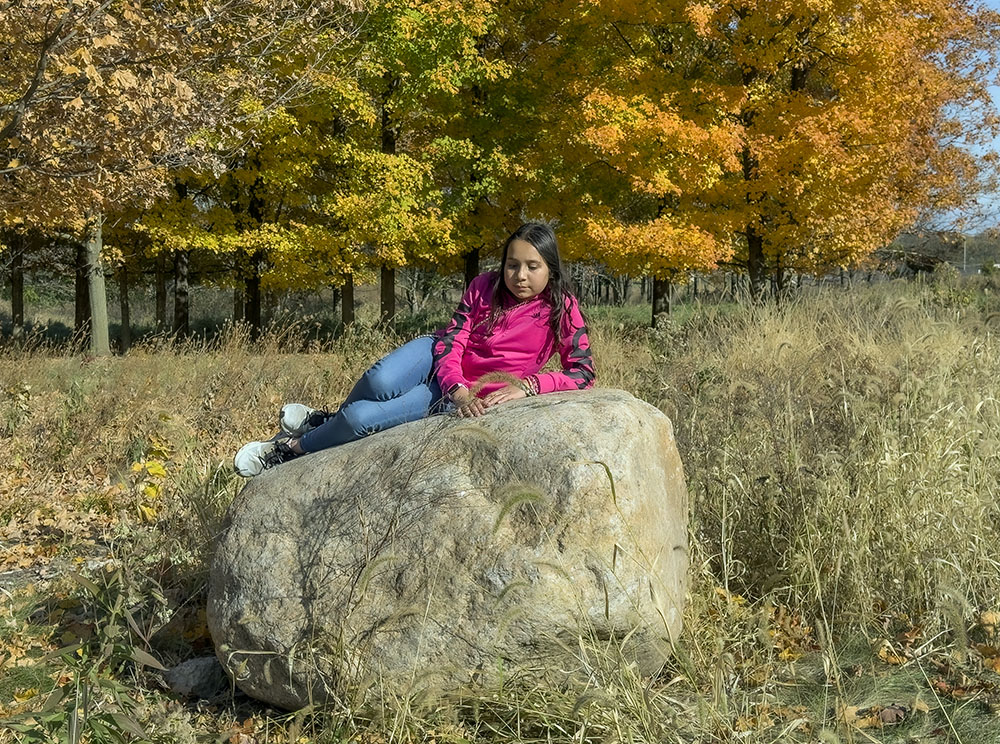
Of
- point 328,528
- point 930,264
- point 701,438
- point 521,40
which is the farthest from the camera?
point 930,264

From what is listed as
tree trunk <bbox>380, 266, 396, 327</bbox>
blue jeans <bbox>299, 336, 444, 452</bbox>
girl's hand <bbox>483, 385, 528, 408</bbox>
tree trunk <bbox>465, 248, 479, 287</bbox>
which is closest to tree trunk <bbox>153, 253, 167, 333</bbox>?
tree trunk <bbox>380, 266, 396, 327</bbox>

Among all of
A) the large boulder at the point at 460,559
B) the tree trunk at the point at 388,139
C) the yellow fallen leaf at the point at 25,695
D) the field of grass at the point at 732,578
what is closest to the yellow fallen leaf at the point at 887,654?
the field of grass at the point at 732,578

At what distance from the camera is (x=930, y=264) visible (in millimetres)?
22844

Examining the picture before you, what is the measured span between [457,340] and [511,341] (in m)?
0.25

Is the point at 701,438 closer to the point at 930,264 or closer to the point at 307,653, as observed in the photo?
the point at 307,653

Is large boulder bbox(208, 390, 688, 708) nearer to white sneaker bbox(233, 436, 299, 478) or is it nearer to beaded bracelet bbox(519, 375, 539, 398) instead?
beaded bracelet bbox(519, 375, 539, 398)

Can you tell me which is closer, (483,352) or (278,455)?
(483,352)

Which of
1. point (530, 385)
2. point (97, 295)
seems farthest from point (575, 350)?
point (97, 295)

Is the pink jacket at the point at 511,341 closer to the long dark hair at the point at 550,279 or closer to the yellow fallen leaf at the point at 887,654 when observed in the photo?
the long dark hair at the point at 550,279

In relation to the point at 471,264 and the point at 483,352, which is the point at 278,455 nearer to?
the point at 483,352

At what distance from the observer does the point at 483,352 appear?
369 cm

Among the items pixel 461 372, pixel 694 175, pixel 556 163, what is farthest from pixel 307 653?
pixel 556 163

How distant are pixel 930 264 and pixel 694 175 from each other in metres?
15.4

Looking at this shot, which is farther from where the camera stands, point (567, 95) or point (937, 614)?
point (567, 95)
